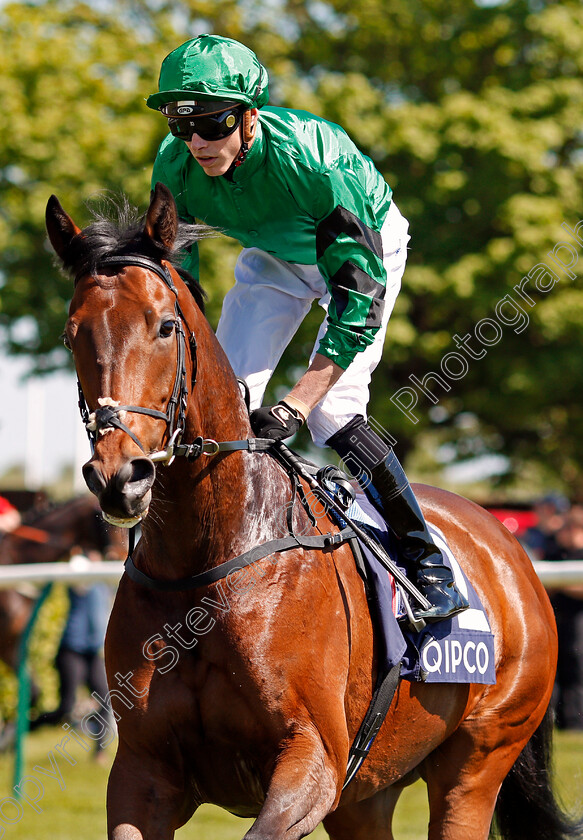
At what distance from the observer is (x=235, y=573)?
306 centimetres

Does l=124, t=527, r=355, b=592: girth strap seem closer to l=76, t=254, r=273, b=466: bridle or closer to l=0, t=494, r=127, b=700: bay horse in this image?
l=76, t=254, r=273, b=466: bridle

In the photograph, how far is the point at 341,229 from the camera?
3.35 m

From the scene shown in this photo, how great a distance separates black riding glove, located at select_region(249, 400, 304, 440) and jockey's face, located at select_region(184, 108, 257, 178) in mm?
762

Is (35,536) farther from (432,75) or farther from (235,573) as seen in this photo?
(432,75)

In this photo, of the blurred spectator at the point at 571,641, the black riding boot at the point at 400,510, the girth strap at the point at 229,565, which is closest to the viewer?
the girth strap at the point at 229,565

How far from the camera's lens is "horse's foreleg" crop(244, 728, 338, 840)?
2.79 m

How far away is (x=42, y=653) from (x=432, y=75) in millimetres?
12369

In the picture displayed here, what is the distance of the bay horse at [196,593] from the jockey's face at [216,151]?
0.29 meters

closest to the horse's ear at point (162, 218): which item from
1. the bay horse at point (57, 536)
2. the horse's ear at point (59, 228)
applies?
the horse's ear at point (59, 228)

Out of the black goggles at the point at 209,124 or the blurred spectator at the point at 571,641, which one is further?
the blurred spectator at the point at 571,641

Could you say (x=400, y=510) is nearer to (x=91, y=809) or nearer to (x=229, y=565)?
(x=229, y=565)

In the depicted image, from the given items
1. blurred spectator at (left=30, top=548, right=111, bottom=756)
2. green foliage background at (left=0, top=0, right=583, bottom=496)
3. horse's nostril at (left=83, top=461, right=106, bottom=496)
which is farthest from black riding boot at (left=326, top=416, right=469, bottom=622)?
green foliage background at (left=0, top=0, right=583, bottom=496)

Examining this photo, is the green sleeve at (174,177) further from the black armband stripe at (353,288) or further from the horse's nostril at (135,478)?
the horse's nostril at (135,478)

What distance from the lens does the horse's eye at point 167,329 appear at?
9.12 ft
